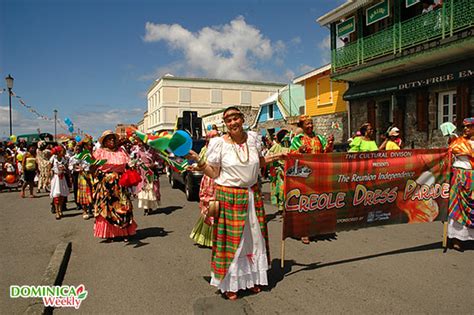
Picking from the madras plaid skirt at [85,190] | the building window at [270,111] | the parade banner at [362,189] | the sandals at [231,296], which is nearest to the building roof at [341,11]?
the building window at [270,111]

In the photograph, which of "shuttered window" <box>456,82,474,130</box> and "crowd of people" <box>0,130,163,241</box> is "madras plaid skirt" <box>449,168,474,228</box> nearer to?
"crowd of people" <box>0,130,163,241</box>

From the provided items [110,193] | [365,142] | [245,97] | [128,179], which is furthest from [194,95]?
[128,179]

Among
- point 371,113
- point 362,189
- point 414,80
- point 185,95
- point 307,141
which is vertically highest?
point 185,95

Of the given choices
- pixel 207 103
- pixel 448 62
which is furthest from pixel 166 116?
pixel 448 62

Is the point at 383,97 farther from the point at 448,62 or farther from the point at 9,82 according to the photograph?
the point at 9,82

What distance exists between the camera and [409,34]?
1349 centimetres

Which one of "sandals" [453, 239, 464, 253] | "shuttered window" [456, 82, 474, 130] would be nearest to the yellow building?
"shuttered window" [456, 82, 474, 130]

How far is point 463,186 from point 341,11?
47.9ft

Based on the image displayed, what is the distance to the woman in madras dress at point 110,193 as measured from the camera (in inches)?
223

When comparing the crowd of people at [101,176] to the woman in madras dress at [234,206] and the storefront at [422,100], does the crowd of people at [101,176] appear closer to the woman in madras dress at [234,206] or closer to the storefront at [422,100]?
the woman in madras dress at [234,206]

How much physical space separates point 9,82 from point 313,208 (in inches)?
762

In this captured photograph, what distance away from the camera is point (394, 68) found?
14.6m

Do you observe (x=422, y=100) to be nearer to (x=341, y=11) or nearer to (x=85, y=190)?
(x=341, y=11)

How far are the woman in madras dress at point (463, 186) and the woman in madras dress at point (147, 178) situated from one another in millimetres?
6283
